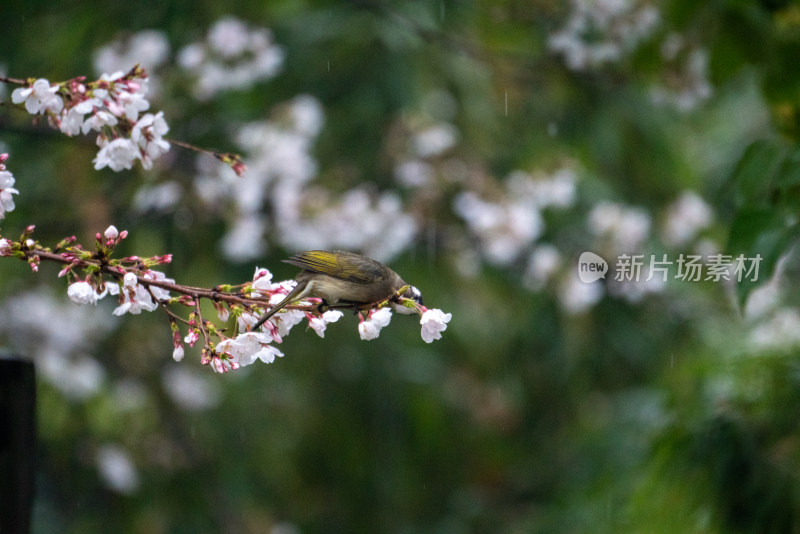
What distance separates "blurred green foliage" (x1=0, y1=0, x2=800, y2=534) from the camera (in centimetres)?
307

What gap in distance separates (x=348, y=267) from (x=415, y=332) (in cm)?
310

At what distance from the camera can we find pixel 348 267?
4.09 feet

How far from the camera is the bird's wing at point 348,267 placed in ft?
4.07

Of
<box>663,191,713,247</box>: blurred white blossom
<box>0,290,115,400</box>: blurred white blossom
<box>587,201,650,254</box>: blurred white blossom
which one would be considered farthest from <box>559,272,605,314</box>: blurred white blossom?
<box>0,290,115,400</box>: blurred white blossom

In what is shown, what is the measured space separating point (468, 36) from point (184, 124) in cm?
167

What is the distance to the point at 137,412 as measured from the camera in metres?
4.51

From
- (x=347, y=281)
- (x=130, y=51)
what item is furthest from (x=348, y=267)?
(x=130, y=51)

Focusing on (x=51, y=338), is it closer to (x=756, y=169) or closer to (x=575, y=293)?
→ (x=575, y=293)

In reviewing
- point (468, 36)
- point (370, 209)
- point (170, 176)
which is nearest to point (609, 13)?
point (468, 36)

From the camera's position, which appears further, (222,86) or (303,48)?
(303,48)

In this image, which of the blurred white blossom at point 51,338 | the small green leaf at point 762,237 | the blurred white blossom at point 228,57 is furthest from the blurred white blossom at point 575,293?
the small green leaf at point 762,237

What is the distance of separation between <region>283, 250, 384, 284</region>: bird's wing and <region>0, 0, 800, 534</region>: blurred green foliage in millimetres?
1224

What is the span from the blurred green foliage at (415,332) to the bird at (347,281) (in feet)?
3.96

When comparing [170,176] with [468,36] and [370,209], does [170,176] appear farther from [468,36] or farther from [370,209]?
[468,36]
